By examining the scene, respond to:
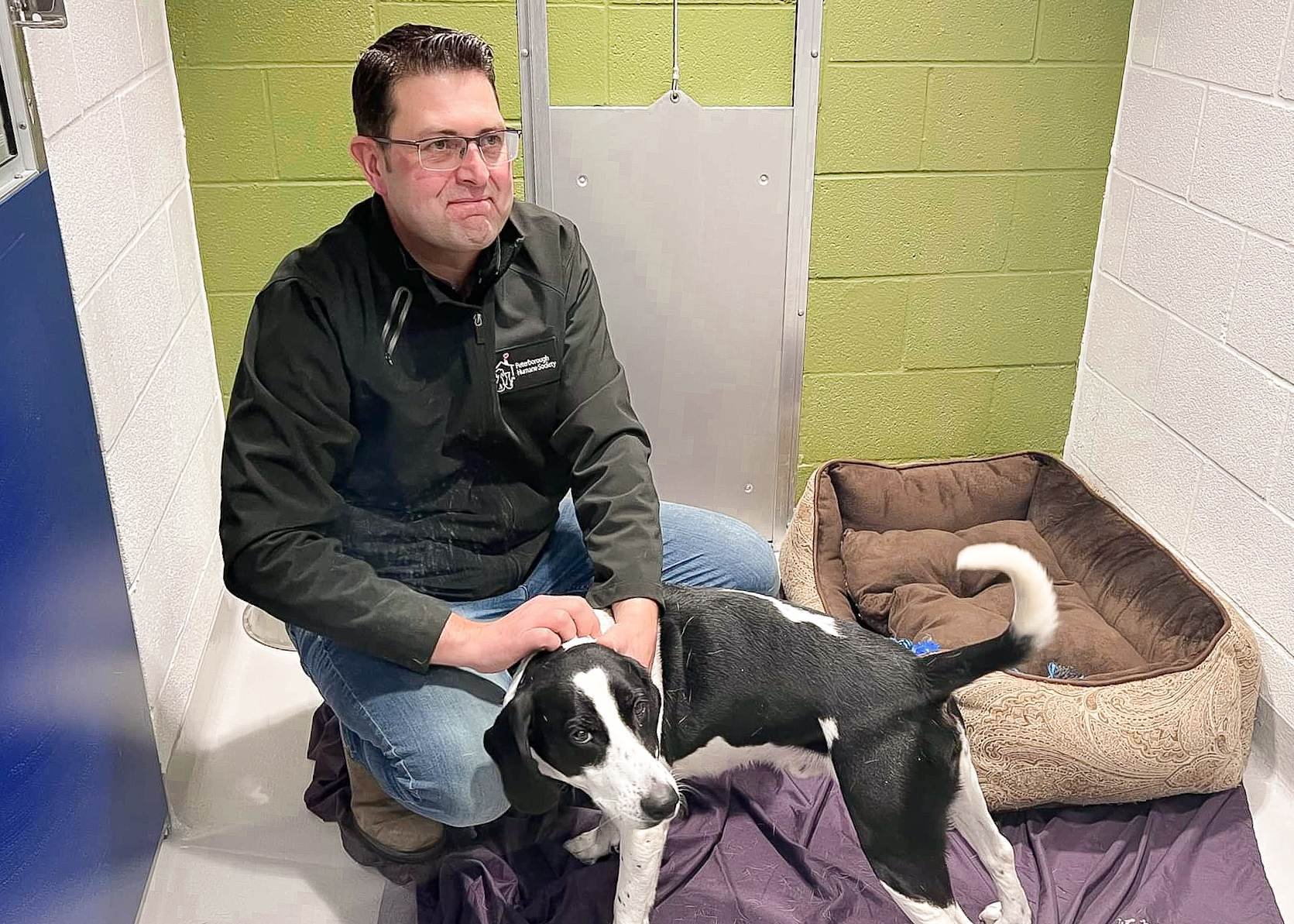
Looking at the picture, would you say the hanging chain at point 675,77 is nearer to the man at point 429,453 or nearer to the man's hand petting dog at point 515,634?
the man at point 429,453

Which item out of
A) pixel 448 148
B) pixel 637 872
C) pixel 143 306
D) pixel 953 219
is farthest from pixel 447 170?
pixel 953 219

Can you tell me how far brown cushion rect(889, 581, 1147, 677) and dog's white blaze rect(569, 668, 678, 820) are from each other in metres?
0.93

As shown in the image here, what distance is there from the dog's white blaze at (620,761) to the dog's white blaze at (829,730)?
251 mm

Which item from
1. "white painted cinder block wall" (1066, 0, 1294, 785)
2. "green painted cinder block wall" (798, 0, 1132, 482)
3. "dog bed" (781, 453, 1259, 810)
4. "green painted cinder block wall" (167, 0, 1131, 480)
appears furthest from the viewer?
"green painted cinder block wall" (798, 0, 1132, 482)

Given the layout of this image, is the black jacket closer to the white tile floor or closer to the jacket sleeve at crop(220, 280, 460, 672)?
the jacket sleeve at crop(220, 280, 460, 672)

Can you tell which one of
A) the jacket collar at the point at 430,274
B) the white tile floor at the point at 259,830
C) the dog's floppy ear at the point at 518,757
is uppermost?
the jacket collar at the point at 430,274

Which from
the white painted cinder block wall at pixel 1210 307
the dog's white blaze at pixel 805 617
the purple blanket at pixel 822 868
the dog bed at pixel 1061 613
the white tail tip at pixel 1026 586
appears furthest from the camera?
the white painted cinder block wall at pixel 1210 307

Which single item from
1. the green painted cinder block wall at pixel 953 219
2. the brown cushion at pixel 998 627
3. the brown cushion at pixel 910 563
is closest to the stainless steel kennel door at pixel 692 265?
the green painted cinder block wall at pixel 953 219

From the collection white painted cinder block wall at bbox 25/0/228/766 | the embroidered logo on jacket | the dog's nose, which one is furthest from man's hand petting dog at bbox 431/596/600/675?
white painted cinder block wall at bbox 25/0/228/766

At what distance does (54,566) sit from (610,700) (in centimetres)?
74

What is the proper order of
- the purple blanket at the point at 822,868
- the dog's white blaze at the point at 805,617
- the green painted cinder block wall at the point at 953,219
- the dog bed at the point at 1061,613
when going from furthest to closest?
the green painted cinder block wall at the point at 953,219 → the dog bed at the point at 1061,613 → the purple blanket at the point at 822,868 → the dog's white blaze at the point at 805,617

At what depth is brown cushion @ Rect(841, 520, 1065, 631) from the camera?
245 cm

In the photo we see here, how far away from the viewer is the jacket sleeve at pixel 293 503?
1614 mm

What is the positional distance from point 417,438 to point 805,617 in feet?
2.07
